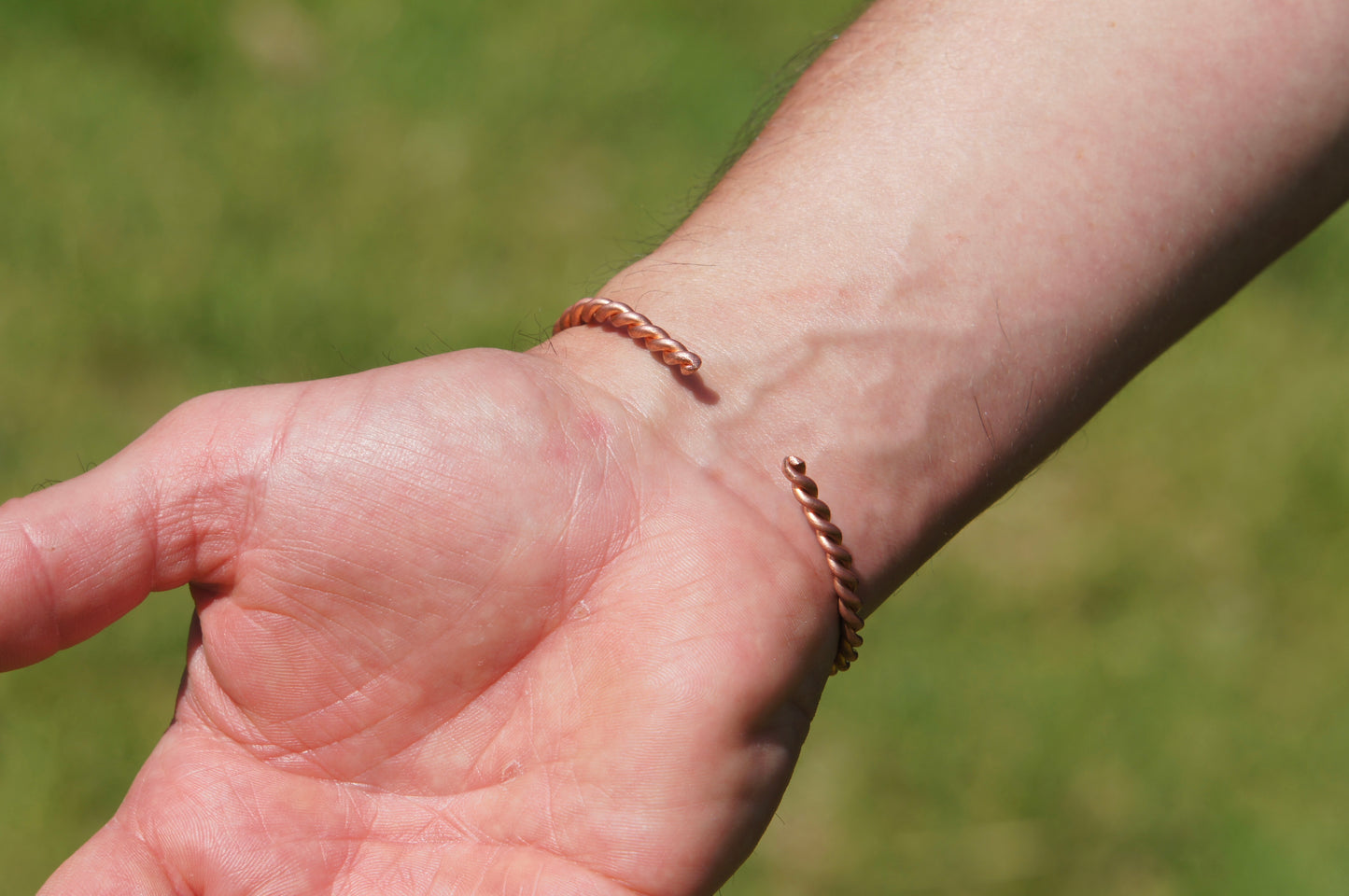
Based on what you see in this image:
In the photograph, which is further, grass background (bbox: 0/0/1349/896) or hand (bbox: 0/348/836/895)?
grass background (bbox: 0/0/1349/896)

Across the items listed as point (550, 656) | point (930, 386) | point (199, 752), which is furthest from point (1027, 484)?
point (199, 752)

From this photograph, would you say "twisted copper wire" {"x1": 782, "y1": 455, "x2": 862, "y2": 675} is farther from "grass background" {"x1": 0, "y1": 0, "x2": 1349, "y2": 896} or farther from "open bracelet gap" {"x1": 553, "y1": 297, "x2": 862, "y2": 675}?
"grass background" {"x1": 0, "y1": 0, "x2": 1349, "y2": 896}

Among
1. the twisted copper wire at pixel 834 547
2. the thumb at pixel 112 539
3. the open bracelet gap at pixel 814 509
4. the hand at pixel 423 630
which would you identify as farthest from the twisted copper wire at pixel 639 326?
the thumb at pixel 112 539

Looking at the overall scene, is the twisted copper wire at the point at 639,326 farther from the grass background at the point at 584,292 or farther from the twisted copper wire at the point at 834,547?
the grass background at the point at 584,292

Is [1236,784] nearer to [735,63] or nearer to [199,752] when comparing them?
[199,752]

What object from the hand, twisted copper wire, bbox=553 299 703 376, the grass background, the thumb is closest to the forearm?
twisted copper wire, bbox=553 299 703 376

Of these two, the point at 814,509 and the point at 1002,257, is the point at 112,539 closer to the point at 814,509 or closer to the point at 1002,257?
the point at 814,509
